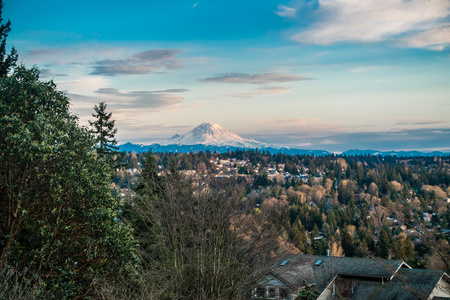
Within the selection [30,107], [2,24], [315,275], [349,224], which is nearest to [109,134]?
[2,24]

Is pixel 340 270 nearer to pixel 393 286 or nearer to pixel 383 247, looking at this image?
pixel 393 286

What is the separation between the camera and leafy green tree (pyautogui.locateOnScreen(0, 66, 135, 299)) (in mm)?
12930

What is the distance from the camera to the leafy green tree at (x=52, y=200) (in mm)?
12930

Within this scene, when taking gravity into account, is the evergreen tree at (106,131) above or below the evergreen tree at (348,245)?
above

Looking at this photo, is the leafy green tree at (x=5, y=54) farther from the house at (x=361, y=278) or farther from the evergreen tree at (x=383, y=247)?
the evergreen tree at (x=383, y=247)

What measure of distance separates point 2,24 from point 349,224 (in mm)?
89734

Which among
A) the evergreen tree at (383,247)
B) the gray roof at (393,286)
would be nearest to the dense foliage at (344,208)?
the evergreen tree at (383,247)

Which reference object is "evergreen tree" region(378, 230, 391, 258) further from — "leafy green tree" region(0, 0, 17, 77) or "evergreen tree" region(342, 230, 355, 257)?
"leafy green tree" region(0, 0, 17, 77)

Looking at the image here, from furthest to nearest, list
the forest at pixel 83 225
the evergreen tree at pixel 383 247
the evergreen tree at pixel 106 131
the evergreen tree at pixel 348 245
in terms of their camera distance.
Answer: the evergreen tree at pixel 348 245 < the evergreen tree at pixel 383 247 < the evergreen tree at pixel 106 131 < the forest at pixel 83 225

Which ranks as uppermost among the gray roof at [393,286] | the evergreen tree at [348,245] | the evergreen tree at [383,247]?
the gray roof at [393,286]

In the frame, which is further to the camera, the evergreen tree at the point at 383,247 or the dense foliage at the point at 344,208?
the evergreen tree at the point at 383,247

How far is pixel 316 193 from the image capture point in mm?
138500

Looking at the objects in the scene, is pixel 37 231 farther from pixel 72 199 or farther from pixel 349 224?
pixel 349 224

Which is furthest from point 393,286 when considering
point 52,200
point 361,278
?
point 52,200
